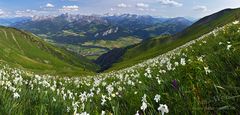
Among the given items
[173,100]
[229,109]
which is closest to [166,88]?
[173,100]

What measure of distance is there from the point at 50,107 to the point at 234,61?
270 centimetres

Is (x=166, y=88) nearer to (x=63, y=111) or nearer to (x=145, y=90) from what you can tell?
(x=145, y=90)

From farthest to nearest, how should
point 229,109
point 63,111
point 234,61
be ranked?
point 234,61, point 63,111, point 229,109

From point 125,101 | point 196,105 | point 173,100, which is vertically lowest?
point 125,101

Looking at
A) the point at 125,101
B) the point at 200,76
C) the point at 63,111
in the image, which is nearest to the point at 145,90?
the point at 125,101

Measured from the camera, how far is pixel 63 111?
4152mm

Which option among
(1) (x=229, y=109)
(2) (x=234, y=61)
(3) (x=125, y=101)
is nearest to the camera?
(1) (x=229, y=109)

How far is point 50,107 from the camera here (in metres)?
4.30

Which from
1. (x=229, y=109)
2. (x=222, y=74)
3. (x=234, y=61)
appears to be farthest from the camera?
(x=234, y=61)

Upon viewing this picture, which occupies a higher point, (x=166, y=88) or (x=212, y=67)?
(x=212, y=67)

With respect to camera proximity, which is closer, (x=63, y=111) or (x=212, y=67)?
(x=63, y=111)

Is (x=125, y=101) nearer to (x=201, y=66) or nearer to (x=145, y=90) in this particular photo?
(x=145, y=90)

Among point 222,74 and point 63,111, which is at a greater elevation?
point 222,74

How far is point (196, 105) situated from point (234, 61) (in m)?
2.03
